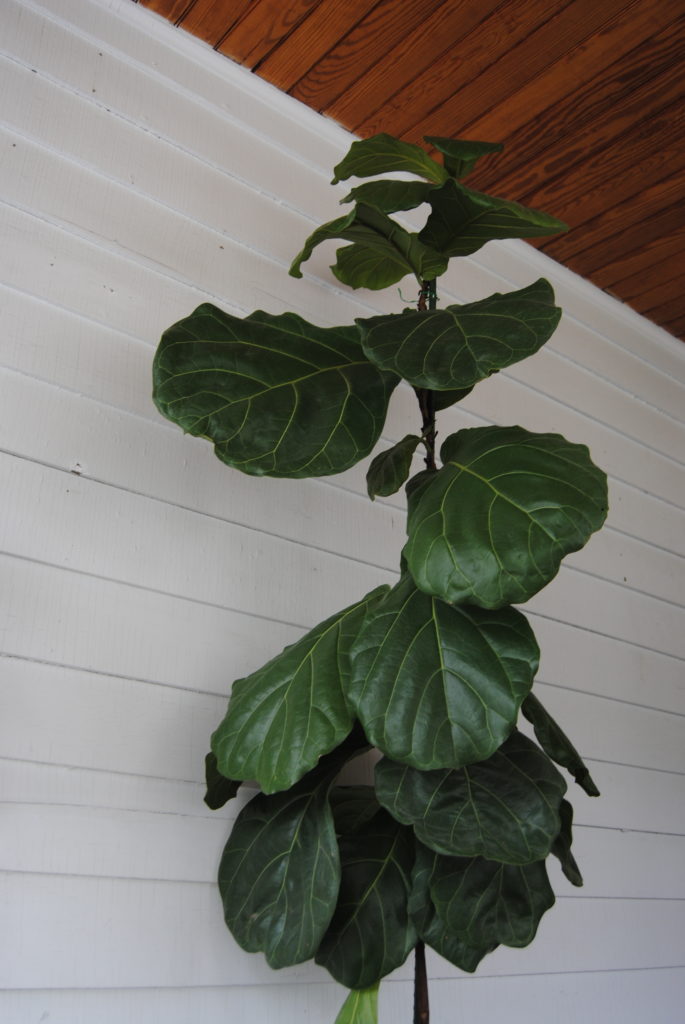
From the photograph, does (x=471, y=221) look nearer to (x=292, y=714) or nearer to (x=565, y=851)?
(x=292, y=714)

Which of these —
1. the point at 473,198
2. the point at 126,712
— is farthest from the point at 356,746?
the point at 473,198

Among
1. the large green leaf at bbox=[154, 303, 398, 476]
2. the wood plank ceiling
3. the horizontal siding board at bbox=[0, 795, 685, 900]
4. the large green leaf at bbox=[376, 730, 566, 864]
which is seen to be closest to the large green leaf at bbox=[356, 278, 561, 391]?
the large green leaf at bbox=[154, 303, 398, 476]

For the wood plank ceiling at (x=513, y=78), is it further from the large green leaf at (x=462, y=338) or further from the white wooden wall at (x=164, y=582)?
the large green leaf at (x=462, y=338)

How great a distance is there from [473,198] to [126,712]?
35.6 inches

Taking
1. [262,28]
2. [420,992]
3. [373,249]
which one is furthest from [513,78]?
[420,992]

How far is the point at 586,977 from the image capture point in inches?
72.9

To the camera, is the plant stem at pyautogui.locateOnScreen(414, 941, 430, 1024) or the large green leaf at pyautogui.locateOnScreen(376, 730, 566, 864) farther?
the plant stem at pyautogui.locateOnScreen(414, 941, 430, 1024)

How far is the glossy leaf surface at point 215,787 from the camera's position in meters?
1.27

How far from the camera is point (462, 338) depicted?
3.58 feet

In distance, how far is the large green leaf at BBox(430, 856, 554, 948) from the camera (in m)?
1.13

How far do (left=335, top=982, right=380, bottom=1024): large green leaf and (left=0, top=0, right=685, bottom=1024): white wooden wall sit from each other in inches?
8.7

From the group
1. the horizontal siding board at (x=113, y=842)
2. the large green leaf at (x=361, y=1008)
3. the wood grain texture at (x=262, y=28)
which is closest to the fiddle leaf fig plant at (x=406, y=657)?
the large green leaf at (x=361, y=1008)

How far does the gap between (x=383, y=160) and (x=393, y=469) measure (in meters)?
0.47

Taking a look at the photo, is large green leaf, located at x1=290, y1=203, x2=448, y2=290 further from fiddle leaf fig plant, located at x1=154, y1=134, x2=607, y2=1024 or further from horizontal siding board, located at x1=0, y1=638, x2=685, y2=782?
horizontal siding board, located at x1=0, y1=638, x2=685, y2=782
